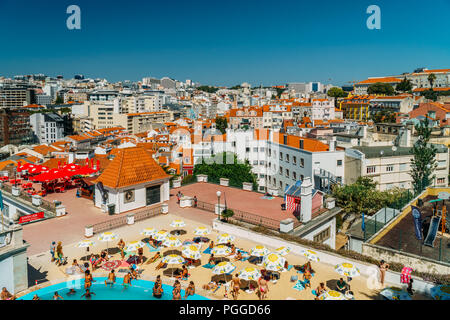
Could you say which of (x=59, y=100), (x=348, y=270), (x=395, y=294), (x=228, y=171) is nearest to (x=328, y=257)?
(x=348, y=270)

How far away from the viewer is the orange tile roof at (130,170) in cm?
2005

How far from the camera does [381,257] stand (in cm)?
1723

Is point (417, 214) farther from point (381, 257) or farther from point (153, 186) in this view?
point (153, 186)

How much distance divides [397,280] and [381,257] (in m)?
5.78

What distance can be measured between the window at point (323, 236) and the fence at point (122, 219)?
8315 mm

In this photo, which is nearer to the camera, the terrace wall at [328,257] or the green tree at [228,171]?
the terrace wall at [328,257]

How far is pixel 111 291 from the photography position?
11961mm

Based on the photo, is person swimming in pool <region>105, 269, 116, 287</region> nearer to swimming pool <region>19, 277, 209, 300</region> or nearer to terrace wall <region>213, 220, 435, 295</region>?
swimming pool <region>19, 277, 209, 300</region>

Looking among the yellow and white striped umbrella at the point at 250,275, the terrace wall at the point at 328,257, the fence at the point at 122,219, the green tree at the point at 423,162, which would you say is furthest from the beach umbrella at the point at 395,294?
the green tree at the point at 423,162

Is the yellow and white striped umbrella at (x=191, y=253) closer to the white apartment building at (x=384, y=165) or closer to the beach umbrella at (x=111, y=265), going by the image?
the beach umbrella at (x=111, y=265)

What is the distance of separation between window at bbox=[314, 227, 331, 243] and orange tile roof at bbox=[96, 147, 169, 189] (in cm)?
916

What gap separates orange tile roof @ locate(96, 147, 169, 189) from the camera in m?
20.0

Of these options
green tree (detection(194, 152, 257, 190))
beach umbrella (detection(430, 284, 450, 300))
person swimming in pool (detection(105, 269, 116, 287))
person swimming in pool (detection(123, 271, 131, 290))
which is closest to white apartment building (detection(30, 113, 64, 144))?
green tree (detection(194, 152, 257, 190))

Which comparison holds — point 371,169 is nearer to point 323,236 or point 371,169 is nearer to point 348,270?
point 323,236
